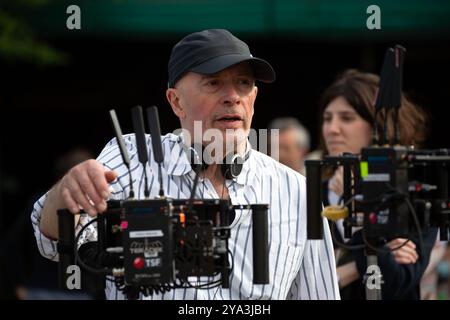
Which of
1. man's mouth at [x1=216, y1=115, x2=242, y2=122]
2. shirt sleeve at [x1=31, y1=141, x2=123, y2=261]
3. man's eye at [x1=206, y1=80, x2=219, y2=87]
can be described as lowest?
shirt sleeve at [x1=31, y1=141, x2=123, y2=261]

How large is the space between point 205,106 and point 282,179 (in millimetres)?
477

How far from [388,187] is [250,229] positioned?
0.84 m

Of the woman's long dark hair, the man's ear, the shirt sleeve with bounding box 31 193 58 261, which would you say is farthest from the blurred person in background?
the shirt sleeve with bounding box 31 193 58 261

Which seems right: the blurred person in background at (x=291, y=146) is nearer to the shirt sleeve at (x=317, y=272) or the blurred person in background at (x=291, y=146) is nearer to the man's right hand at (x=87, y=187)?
the shirt sleeve at (x=317, y=272)

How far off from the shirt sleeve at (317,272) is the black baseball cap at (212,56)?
2.29ft

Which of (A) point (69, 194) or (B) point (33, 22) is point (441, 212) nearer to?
(A) point (69, 194)

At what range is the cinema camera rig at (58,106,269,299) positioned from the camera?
313cm

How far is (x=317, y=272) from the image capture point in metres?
3.92

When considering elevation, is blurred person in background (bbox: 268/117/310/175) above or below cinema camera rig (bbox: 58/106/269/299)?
above

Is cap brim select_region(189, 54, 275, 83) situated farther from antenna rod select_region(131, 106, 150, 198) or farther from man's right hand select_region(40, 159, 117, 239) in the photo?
man's right hand select_region(40, 159, 117, 239)

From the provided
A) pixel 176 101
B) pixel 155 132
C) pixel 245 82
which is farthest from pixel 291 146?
pixel 155 132

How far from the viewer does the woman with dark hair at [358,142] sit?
5.51m

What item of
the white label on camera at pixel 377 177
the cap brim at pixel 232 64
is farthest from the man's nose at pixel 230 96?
the white label on camera at pixel 377 177

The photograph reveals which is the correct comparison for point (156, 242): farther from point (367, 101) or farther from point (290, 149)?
point (290, 149)
